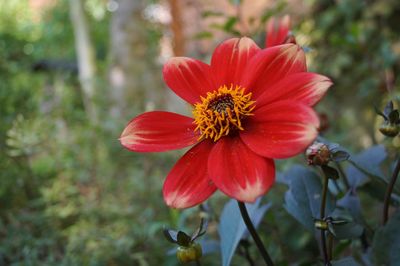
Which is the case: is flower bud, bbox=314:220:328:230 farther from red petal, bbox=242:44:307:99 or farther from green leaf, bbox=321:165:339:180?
red petal, bbox=242:44:307:99

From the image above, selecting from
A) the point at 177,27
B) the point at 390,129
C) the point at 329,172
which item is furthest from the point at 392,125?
the point at 177,27

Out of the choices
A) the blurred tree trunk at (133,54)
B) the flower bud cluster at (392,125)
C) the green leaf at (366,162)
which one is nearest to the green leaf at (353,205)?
the green leaf at (366,162)

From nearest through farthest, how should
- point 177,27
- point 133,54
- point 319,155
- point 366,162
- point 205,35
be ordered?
point 319,155, point 366,162, point 205,35, point 133,54, point 177,27

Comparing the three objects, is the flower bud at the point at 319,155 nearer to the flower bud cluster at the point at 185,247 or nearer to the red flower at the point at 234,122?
the red flower at the point at 234,122

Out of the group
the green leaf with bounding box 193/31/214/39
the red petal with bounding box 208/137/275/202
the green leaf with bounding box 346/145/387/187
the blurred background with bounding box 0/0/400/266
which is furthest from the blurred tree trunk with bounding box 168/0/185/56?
the red petal with bounding box 208/137/275/202

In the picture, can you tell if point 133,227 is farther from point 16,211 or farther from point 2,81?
point 2,81

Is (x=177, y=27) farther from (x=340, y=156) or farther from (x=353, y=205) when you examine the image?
(x=340, y=156)
